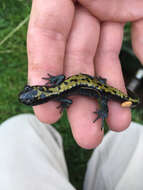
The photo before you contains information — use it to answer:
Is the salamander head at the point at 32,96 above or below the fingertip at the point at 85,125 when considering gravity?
above

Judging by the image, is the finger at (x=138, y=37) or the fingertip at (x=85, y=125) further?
the finger at (x=138, y=37)

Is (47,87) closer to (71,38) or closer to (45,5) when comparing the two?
(71,38)

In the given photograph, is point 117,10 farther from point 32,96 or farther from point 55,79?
point 32,96

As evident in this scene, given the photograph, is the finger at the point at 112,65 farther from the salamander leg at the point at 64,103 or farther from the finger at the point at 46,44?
the finger at the point at 46,44

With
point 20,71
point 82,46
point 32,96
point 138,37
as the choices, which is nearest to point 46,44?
point 82,46

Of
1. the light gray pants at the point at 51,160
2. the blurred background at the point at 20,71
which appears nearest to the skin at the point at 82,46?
the light gray pants at the point at 51,160

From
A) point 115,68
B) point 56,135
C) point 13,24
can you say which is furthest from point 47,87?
point 13,24

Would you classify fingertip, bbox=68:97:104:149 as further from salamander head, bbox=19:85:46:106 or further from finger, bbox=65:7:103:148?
salamander head, bbox=19:85:46:106
